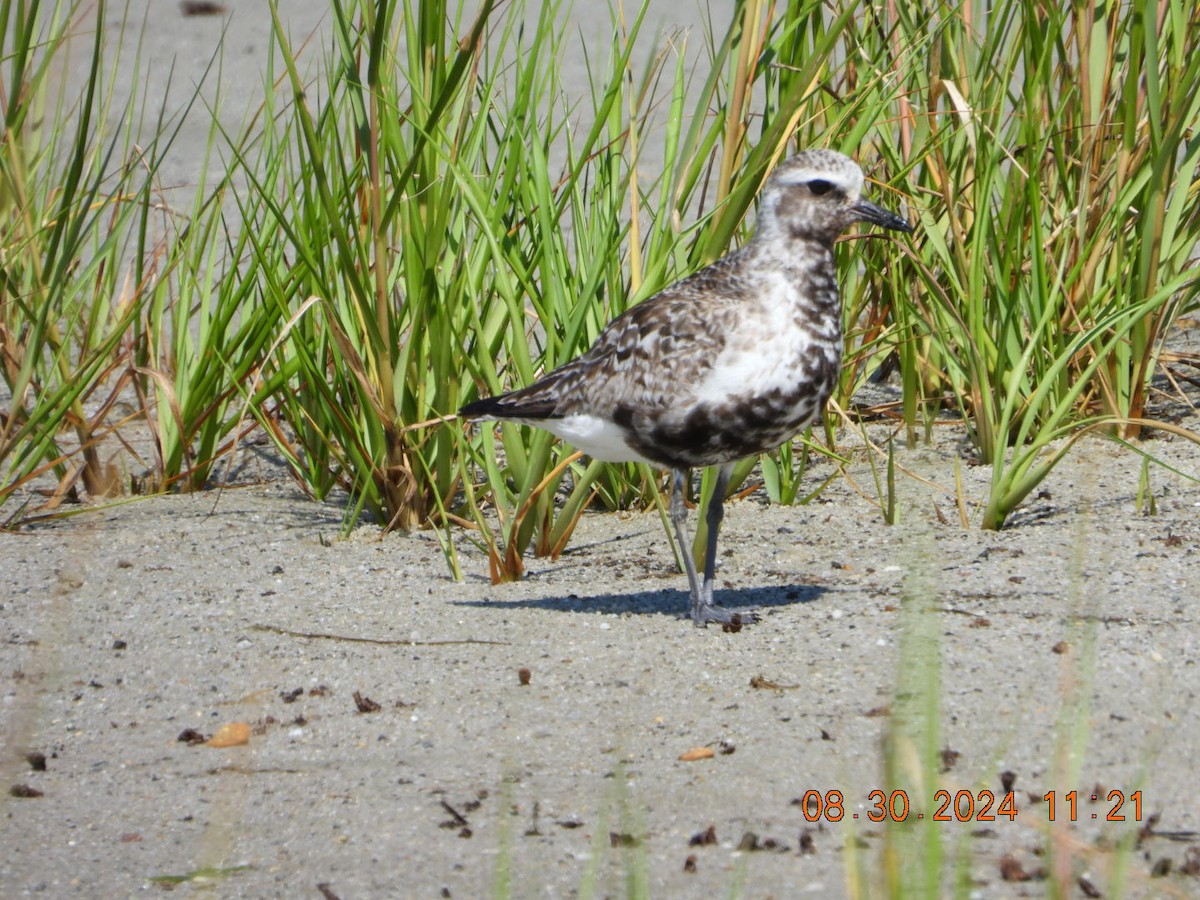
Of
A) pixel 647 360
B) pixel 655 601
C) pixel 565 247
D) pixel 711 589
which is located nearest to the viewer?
pixel 647 360

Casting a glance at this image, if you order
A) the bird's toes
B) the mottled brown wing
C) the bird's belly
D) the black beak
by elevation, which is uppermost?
the black beak

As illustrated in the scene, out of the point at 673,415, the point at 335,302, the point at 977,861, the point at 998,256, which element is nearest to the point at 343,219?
the point at 335,302

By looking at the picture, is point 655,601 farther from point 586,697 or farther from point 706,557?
point 586,697

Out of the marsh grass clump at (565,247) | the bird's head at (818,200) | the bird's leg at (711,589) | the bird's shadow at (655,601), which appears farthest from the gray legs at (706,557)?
the bird's head at (818,200)

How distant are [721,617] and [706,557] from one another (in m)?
0.20

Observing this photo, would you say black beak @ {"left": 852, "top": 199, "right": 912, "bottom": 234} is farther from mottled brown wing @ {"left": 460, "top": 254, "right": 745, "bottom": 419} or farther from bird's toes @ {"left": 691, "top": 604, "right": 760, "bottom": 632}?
bird's toes @ {"left": 691, "top": 604, "right": 760, "bottom": 632}

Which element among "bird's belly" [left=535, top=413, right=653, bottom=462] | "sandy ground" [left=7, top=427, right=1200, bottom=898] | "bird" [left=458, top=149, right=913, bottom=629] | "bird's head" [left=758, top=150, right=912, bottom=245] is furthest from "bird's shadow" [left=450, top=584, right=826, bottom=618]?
"bird's head" [left=758, top=150, right=912, bottom=245]

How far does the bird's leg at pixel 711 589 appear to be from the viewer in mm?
3732

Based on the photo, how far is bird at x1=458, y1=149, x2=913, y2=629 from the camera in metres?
3.62

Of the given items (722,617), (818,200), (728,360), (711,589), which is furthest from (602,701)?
(818,200)

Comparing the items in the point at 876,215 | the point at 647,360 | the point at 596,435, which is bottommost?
the point at 596,435

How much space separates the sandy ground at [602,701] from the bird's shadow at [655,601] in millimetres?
19

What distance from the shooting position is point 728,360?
11.9 ft

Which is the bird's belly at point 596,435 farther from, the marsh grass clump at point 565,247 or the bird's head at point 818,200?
the bird's head at point 818,200
